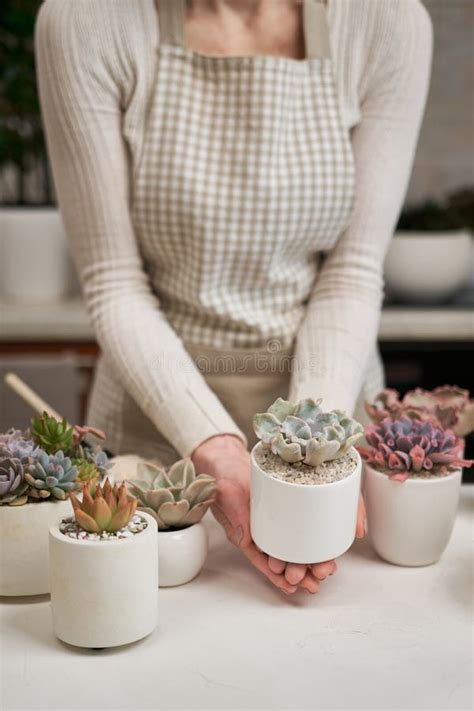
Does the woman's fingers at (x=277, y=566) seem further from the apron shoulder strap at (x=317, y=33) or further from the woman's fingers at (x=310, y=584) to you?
the apron shoulder strap at (x=317, y=33)

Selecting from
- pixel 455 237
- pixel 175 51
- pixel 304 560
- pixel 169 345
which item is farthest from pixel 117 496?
pixel 455 237

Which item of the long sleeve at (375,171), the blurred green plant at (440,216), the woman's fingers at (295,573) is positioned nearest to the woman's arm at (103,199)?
the long sleeve at (375,171)

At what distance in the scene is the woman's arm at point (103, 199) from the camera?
916mm

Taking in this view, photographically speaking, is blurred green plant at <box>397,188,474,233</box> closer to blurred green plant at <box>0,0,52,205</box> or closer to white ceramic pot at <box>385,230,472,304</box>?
white ceramic pot at <box>385,230,472,304</box>

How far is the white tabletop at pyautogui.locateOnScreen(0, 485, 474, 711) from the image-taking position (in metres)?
0.54

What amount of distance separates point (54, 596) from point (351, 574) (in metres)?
0.25

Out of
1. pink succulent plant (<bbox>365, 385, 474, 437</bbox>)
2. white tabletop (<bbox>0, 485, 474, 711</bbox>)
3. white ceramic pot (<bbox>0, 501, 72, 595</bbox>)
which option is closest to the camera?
white tabletop (<bbox>0, 485, 474, 711</bbox>)

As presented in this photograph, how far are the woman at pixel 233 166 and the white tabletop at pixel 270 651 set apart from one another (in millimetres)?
297

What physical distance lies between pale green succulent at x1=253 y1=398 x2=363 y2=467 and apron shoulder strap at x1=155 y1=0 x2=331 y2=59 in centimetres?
52

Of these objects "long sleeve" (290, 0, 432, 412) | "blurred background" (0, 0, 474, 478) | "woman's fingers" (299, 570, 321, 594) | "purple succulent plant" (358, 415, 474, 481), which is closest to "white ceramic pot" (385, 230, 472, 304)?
"blurred background" (0, 0, 474, 478)

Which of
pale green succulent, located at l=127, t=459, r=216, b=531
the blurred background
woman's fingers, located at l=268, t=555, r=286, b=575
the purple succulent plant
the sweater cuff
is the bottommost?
the blurred background

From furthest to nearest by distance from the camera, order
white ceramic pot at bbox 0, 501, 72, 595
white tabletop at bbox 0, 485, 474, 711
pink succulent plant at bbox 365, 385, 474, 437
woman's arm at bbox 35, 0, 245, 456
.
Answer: woman's arm at bbox 35, 0, 245, 456 < pink succulent plant at bbox 365, 385, 474, 437 < white ceramic pot at bbox 0, 501, 72, 595 < white tabletop at bbox 0, 485, 474, 711

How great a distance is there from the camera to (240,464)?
77 centimetres

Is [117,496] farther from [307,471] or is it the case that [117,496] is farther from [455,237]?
[455,237]
